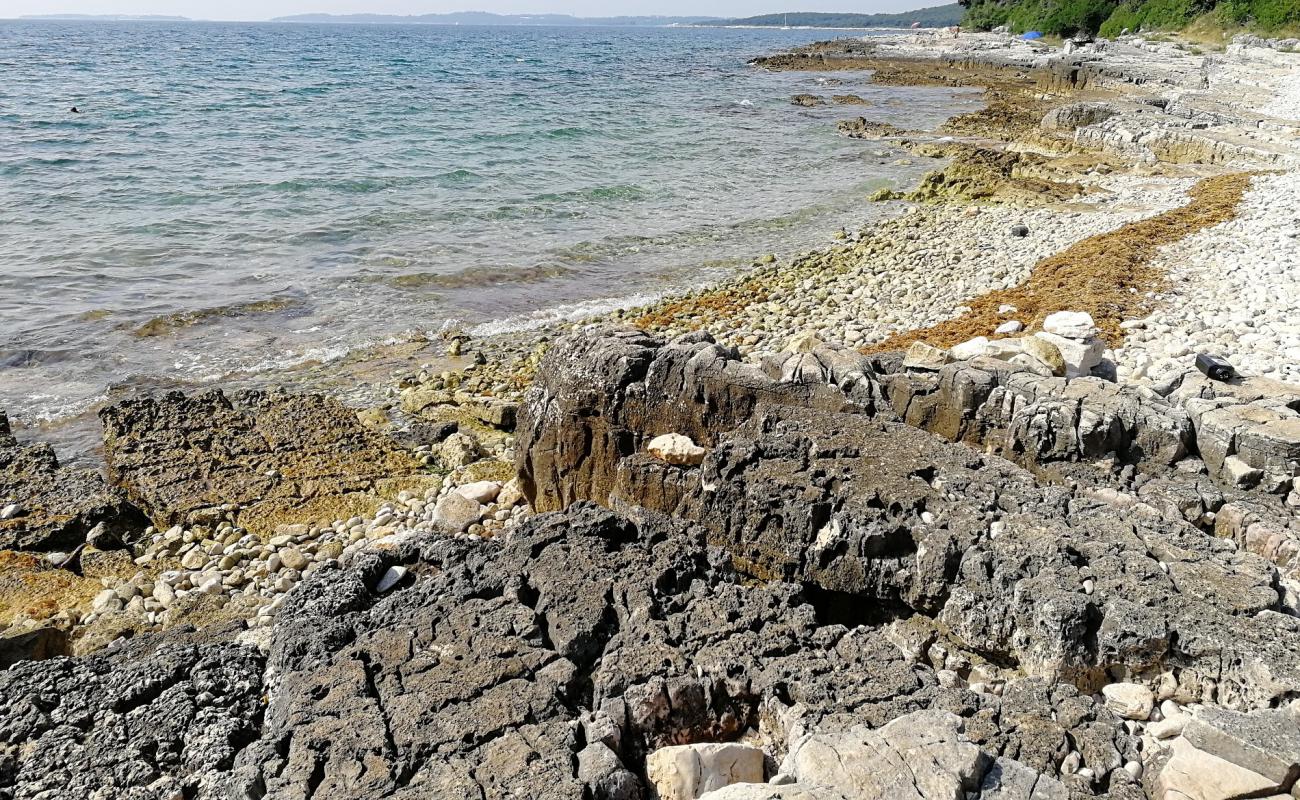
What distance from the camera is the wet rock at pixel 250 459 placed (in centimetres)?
841

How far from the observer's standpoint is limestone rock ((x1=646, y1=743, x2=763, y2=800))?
3547 millimetres

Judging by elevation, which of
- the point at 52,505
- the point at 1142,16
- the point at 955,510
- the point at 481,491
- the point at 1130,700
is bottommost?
the point at 52,505

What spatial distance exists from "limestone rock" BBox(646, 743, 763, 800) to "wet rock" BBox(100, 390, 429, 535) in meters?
5.67

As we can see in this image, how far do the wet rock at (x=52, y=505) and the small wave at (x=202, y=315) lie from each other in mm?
4755

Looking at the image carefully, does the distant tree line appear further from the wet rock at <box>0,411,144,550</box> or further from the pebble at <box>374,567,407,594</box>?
the wet rock at <box>0,411,144,550</box>

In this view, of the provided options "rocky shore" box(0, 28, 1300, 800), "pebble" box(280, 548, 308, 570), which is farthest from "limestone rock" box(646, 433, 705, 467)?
"pebble" box(280, 548, 308, 570)

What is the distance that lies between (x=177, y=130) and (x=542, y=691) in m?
34.0

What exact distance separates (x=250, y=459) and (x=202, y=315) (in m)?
6.14

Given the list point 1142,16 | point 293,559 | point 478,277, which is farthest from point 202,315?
point 1142,16

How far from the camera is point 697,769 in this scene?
356 cm

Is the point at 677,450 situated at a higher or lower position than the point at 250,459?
higher

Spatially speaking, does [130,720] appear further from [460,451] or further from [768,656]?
[460,451]

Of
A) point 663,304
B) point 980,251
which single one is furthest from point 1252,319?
point 663,304

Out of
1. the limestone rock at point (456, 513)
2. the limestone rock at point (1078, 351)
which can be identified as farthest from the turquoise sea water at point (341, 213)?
the limestone rock at point (1078, 351)
